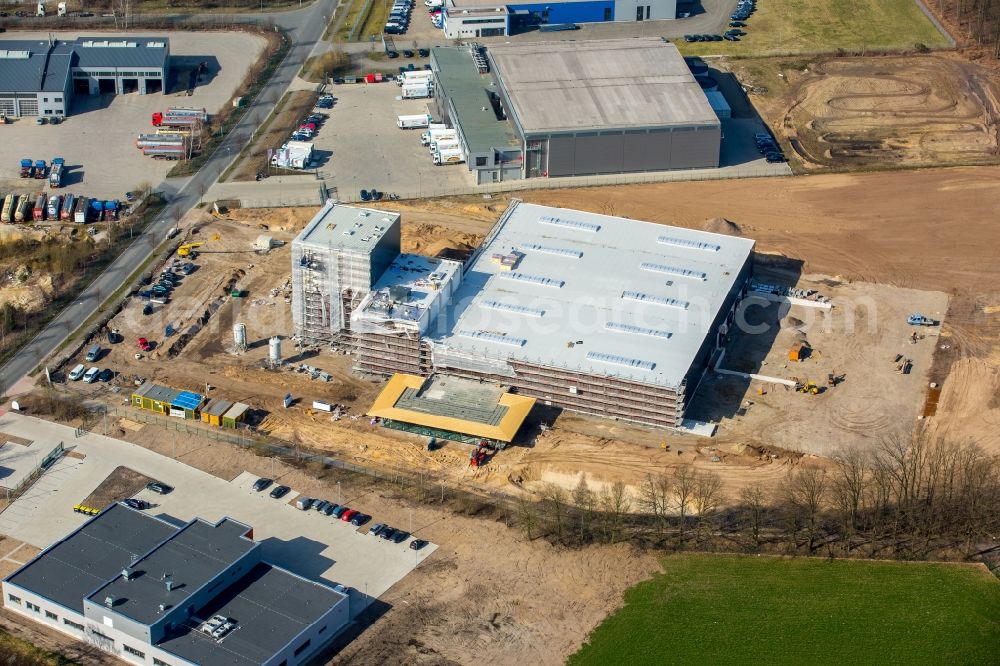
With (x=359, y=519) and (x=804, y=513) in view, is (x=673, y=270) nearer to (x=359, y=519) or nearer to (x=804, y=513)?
(x=804, y=513)

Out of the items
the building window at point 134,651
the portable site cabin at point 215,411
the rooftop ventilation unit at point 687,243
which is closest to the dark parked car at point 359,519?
the portable site cabin at point 215,411

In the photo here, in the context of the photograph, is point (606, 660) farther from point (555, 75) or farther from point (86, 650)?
point (555, 75)

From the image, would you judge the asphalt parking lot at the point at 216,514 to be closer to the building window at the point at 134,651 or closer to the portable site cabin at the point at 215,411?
the portable site cabin at the point at 215,411

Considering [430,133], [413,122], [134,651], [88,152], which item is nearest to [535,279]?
[430,133]

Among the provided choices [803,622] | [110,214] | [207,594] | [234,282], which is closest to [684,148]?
[234,282]

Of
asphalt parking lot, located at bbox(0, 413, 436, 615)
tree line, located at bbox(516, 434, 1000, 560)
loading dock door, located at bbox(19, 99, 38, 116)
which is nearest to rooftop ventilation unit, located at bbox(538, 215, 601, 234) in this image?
tree line, located at bbox(516, 434, 1000, 560)

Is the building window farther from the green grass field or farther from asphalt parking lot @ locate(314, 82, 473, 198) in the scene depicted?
asphalt parking lot @ locate(314, 82, 473, 198)
